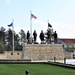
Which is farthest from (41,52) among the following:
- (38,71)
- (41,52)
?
(38,71)

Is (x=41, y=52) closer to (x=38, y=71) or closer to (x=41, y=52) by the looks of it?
(x=41, y=52)

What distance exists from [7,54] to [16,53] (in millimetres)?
1790

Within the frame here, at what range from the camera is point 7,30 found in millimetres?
108938

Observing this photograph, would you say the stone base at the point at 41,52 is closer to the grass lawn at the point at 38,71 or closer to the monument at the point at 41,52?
the monument at the point at 41,52

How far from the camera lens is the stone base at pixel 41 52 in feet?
167

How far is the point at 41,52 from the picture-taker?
51219 mm

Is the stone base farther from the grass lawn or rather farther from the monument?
the grass lawn

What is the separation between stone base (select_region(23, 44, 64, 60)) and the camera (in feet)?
167

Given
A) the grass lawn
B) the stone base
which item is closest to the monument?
the stone base

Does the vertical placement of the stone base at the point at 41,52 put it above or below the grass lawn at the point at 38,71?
above

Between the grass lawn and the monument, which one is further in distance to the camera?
the monument

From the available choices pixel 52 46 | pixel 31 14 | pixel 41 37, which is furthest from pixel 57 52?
pixel 31 14

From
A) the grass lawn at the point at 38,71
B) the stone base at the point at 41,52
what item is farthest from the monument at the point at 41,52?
the grass lawn at the point at 38,71

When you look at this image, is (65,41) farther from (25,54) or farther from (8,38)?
(25,54)
